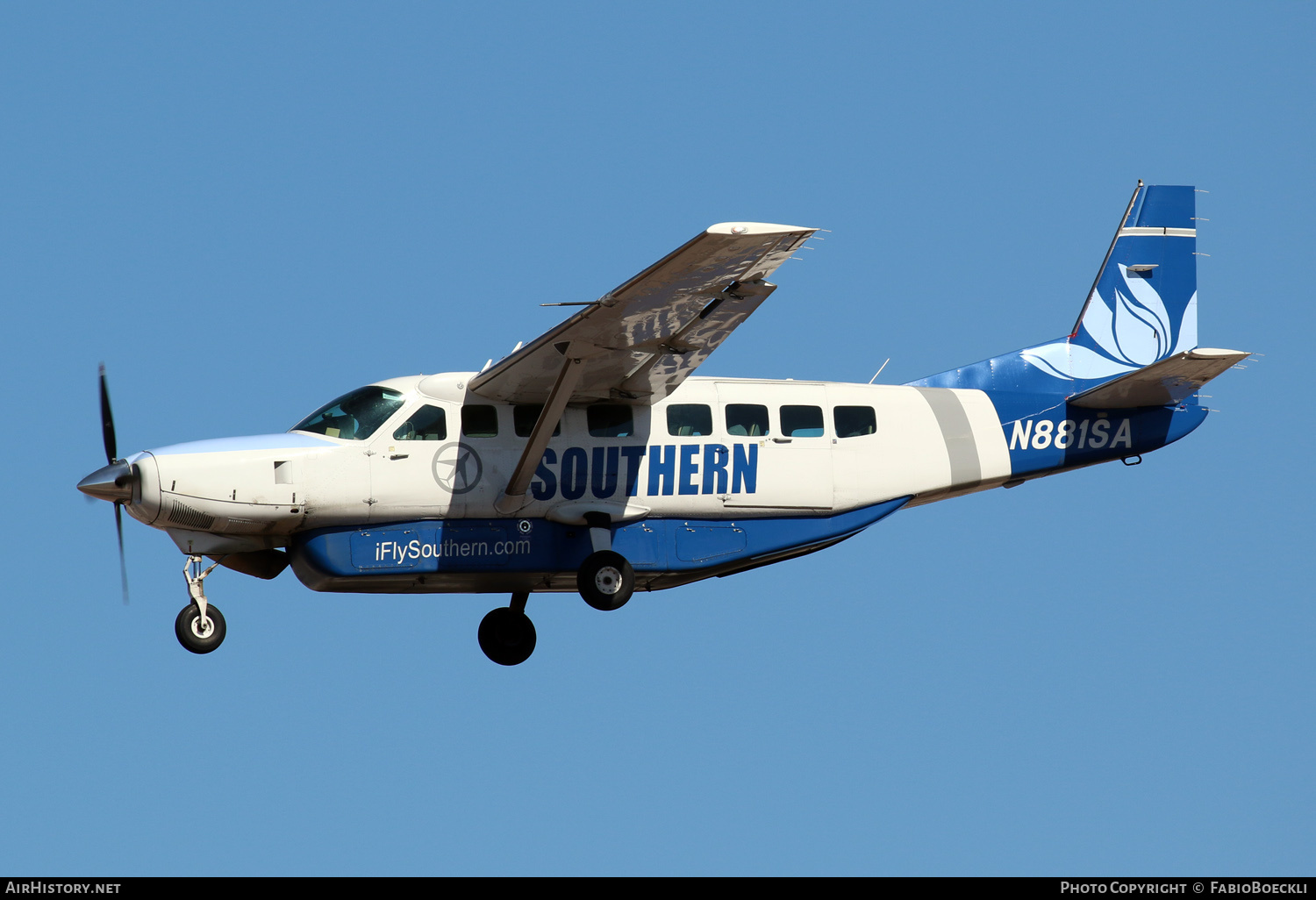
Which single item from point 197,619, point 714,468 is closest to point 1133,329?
point 714,468

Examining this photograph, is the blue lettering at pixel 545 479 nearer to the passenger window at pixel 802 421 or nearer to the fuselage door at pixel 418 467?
the fuselage door at pixel 418 467

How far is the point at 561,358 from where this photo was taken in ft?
71.7

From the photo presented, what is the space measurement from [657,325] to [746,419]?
8.84 feet

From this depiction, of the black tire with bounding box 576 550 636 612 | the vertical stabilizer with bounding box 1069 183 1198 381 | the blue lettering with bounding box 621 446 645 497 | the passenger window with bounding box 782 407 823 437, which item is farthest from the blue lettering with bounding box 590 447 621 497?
the vertical stabilizer with bounding box 1069 183 1198 381

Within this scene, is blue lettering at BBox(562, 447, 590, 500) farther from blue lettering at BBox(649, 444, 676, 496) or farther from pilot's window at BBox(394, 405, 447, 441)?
pilot's window at BBox(394, 405, 447, 441)

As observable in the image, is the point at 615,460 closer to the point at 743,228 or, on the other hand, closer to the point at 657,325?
the point at 657,325

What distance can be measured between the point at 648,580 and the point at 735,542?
1.25 m

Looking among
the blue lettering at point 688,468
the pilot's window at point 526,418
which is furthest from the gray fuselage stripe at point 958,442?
the pilot's window at point 526,418

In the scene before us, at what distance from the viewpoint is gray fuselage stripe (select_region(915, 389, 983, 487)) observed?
80.6 ft

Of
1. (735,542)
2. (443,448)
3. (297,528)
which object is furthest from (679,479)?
(297,528)

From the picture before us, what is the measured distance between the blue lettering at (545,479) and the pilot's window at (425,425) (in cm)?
126

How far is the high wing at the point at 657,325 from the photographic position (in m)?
19.6

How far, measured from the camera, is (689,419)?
23.3 metres
